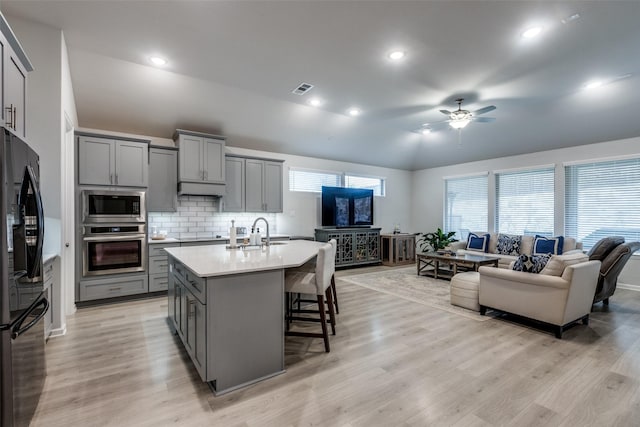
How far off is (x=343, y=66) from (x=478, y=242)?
4943 mm

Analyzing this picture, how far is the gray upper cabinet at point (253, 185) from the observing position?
214 inches

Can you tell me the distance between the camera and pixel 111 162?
4.18 meters

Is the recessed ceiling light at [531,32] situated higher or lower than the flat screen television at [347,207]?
higher

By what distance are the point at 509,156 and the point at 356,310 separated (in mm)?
5382

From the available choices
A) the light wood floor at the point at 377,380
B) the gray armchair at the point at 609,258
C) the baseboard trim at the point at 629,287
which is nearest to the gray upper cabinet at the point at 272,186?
the light wood floor at the point at 377,380

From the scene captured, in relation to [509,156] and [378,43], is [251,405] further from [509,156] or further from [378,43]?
[509,156]

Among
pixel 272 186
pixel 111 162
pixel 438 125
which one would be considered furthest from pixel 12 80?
pixel 438 125

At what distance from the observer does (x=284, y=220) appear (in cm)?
643

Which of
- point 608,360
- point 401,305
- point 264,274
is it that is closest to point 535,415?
point 608,360

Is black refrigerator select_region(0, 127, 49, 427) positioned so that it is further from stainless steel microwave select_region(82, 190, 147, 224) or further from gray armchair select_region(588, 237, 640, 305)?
gray armchair select_region(588, 237, 640, 305)

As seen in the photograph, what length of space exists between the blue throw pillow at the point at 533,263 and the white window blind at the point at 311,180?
14.5 feet

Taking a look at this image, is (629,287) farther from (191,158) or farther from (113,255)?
(113,255)

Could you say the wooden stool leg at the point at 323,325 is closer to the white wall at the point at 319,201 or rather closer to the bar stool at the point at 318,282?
the bar stool at the point at 318,282

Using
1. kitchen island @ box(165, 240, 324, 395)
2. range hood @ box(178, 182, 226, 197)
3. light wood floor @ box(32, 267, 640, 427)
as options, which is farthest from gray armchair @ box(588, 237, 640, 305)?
range hood @ box(178, 182, 226, 197)
